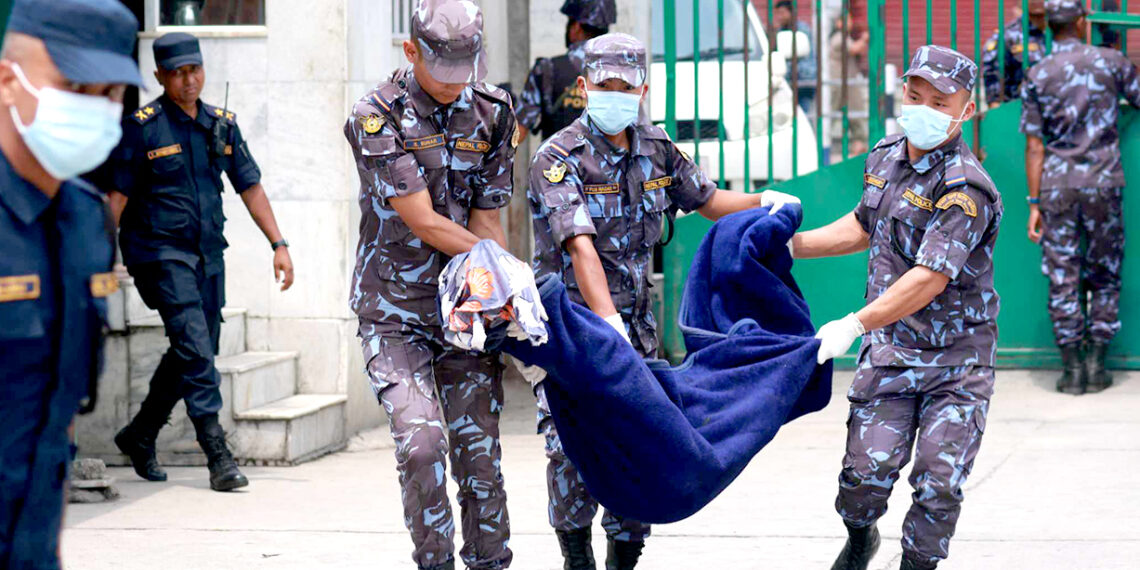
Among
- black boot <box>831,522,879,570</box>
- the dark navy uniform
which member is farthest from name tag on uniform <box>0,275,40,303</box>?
the dark navy uniform

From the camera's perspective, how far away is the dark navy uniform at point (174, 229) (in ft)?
23.6

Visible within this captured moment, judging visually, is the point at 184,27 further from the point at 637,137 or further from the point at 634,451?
the point at 634,451

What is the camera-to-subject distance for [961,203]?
16.2 ft

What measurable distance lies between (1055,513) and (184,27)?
4.83 metres

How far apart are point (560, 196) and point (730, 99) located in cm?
610

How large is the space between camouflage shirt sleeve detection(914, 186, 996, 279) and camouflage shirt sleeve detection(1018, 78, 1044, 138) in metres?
4.21

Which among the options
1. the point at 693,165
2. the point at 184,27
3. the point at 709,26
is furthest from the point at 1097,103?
the point at 184,27

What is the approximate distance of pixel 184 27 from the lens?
26.9 ft

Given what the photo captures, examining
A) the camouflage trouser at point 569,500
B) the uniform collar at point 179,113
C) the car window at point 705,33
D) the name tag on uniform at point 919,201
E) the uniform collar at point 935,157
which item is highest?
the car window at point 705,33

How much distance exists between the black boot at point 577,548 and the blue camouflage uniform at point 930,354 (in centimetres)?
88

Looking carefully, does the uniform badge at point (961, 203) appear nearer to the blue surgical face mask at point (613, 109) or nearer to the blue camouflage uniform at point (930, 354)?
the blue camouflage uniform at point (930, 354)

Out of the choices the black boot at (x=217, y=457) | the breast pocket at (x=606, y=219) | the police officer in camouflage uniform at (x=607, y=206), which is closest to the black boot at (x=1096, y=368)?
the police officer in camouflage uniform at (x=607, y=206)

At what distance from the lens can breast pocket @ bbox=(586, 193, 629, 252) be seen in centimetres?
534

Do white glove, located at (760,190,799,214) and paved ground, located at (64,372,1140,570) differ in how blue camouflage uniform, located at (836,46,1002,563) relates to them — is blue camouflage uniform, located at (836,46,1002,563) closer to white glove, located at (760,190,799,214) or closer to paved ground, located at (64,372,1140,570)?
white glove, located at (760,190,799,214)
